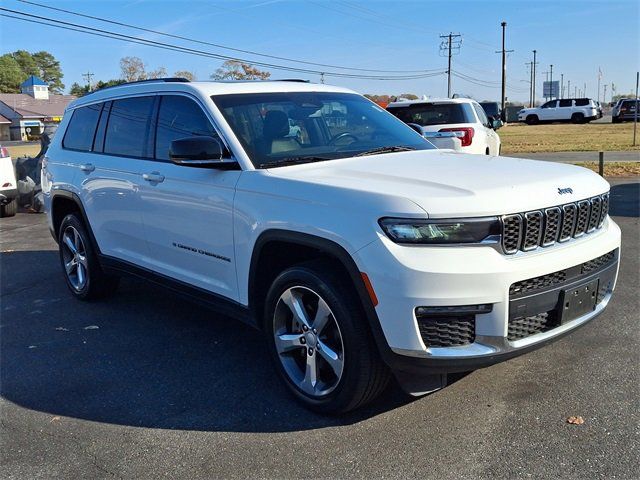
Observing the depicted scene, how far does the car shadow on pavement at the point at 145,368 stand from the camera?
3.62 m

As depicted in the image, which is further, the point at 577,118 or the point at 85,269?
the point at 577,118

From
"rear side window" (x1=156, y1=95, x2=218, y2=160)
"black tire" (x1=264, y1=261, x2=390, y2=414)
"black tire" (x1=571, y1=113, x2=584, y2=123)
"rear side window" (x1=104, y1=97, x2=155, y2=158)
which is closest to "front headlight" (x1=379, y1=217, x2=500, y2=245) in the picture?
"black tire" (x1=264, y1=261, x2=390, y2=414)

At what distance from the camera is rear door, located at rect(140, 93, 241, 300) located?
398cm

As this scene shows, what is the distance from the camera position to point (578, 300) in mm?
3344

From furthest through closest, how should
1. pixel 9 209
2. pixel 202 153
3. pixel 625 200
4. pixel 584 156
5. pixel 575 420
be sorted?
pixel 584 156 → pixel 9 209 → pixel 625 200 → pixel 202 153 → pixel 575 420

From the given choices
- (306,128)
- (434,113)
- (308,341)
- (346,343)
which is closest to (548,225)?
(346,343)

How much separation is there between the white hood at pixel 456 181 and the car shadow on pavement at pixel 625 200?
623 centimetres

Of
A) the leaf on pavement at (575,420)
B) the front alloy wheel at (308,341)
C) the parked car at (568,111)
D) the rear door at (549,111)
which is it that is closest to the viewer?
the leaf on pavement at (575,420)

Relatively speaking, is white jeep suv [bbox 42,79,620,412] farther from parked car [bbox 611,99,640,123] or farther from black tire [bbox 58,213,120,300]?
parked car [bbox 611,99,640,123]

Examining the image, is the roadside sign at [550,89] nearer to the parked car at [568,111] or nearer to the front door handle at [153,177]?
the parked car at [568,111]

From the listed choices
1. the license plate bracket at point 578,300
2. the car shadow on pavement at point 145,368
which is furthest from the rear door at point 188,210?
the license plate bracket at point 578,300

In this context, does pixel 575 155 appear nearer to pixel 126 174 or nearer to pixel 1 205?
pixel 1 205

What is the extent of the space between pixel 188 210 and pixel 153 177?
0.53 meters

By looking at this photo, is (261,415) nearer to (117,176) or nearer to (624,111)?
(117,176)
